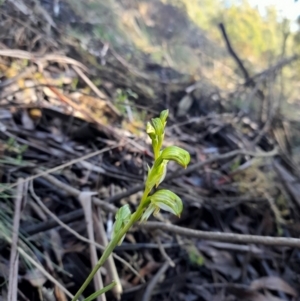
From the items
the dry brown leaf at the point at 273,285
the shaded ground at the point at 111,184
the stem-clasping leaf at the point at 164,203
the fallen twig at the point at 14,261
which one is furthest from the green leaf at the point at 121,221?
the dry brown leaf at the point at 273,285

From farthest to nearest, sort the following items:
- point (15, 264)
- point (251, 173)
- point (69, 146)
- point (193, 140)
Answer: point (193, 140), point (251, 173), point (69, 146), point (15, 264)

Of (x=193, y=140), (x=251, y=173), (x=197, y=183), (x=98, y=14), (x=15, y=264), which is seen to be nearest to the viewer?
(x=15, y=264)

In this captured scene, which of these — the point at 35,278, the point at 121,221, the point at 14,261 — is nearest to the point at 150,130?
the point at 121,221

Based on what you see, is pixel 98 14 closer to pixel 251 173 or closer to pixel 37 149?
pixel 251 173

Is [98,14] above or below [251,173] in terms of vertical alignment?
above

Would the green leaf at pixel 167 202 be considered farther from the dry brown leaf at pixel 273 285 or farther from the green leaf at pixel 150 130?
the dry brown leaf at pixel 273 285

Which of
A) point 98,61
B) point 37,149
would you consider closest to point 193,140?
point 98,61

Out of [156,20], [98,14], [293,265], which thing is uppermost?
[156,20]
